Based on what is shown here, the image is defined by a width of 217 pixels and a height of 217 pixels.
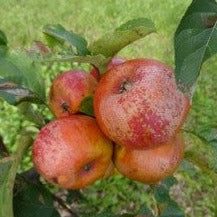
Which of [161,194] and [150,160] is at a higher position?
[150,160]

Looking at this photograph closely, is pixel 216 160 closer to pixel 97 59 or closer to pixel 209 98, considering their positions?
pixel 97 59

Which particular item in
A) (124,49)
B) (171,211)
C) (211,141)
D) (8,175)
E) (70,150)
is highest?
(70,150)

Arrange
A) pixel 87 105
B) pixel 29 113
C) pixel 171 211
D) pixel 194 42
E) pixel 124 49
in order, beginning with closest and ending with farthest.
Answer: pixel 194 42, pixel 87 105, pixel 29 113, pixel 171 211, pixel 124 49

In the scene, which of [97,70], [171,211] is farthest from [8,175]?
[171,211]

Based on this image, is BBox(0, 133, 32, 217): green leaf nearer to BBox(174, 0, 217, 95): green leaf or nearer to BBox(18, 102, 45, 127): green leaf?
BBox(18, 102, 45, 127): green leaf

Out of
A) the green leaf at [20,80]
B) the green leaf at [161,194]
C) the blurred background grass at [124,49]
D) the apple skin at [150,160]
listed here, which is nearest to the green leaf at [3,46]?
the green leaf at [20,80]

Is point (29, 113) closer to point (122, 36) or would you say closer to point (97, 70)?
point (97, 70)

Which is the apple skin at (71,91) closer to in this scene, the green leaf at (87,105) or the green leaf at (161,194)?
the green leaf at (87,105)

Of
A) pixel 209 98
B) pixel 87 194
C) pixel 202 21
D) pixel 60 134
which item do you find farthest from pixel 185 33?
pixel 209 98

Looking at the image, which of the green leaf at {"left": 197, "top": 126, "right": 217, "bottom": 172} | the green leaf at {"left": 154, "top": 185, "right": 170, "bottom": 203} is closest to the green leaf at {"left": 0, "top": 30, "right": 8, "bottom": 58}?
the green leaf at {"left": 197, "top": 126, "right": 217, "bottom": 172}
